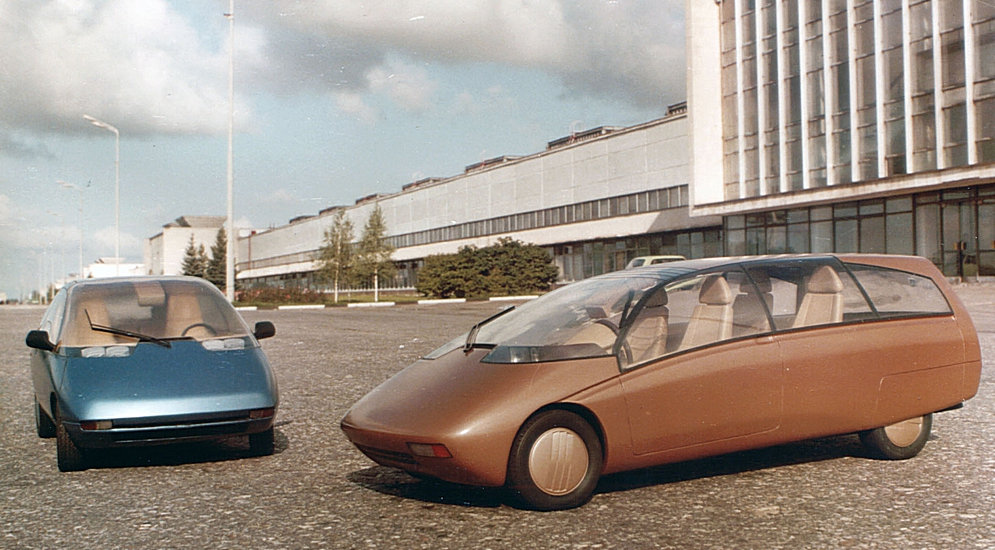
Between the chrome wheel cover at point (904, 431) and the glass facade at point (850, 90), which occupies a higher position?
the glass facade at point (850, 90)

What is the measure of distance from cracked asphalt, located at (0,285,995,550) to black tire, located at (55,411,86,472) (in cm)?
7

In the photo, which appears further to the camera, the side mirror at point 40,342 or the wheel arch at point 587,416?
the side mirror at point 40,342

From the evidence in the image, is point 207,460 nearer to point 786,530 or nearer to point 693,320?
point 693,320

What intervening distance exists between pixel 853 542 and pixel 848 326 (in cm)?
187

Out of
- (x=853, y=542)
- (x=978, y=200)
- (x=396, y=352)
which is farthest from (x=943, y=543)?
(x=978, y=200)

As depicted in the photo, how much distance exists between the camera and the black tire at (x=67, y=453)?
6.06 m

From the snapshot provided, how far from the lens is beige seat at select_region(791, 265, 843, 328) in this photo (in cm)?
564

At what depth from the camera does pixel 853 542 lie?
4141mm

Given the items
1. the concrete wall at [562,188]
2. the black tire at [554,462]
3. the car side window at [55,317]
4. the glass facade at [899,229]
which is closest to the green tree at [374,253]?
the concrete wall at [562,188]

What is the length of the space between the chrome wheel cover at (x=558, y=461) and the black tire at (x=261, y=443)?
2568 mm

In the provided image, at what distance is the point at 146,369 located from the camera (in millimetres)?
6367

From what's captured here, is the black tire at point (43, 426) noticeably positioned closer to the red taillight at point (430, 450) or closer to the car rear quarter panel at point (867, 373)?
the red taillight at point (430, 450)

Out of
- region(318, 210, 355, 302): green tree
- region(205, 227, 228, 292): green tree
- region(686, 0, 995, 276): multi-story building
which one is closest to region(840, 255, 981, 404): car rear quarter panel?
region(686, 0, 995, 276): multi-story building

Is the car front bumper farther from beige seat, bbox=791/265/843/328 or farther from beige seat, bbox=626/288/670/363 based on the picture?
beige seat, bbox=791/265/843/328
